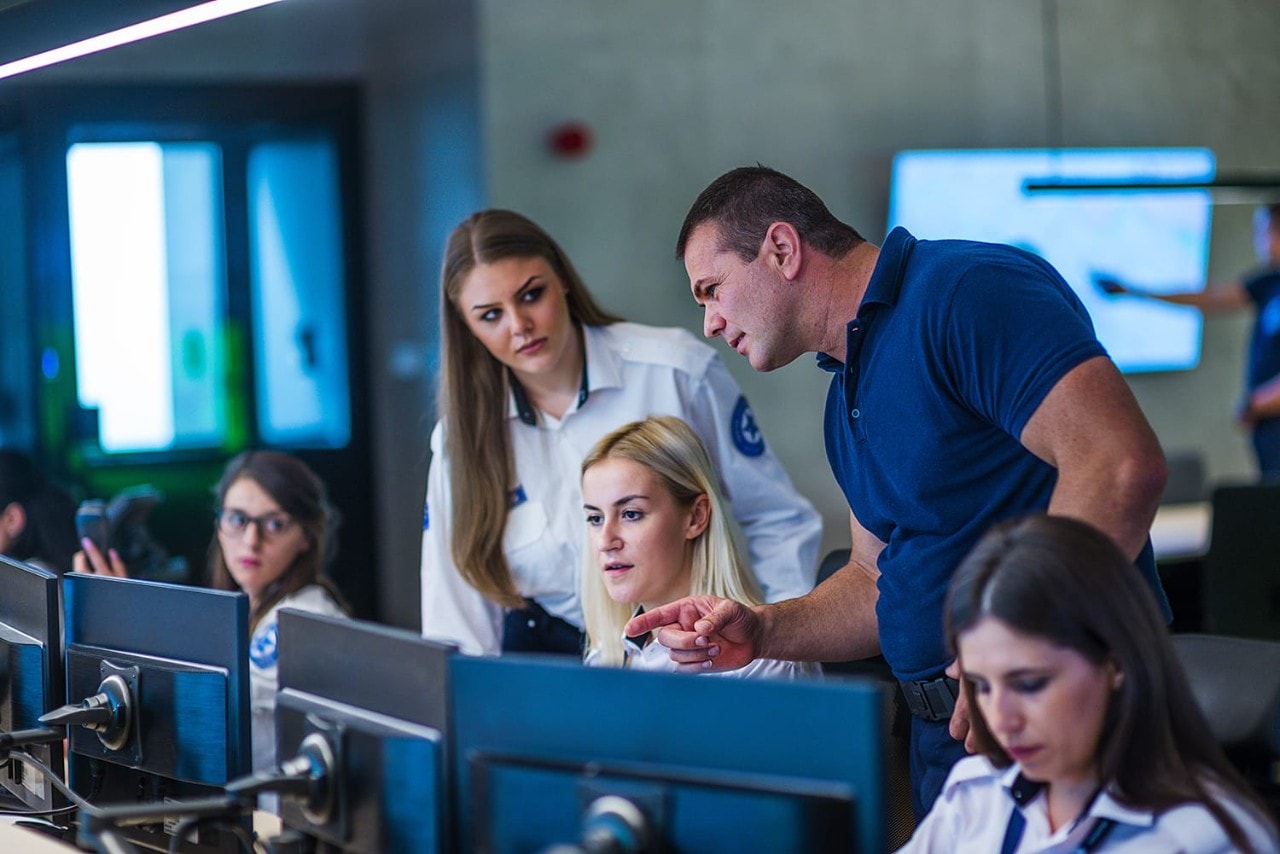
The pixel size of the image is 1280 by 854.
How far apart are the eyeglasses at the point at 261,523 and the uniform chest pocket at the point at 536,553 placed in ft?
1.88

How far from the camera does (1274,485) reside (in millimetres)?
3688

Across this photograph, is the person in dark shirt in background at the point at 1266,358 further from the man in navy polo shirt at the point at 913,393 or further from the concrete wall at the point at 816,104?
the man in navy polo shirt at the point at 913,393

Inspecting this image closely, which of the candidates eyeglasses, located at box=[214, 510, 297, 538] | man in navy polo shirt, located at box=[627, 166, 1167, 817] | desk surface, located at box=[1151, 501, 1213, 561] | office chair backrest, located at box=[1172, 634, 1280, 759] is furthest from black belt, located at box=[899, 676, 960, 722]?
desk surface, located at box=[1151, 501, 1213, 561]

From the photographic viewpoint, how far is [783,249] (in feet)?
6.02

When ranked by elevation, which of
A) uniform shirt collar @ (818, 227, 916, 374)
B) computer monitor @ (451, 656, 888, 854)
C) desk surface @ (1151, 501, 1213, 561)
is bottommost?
desk surface @ (1151, 501, 1213, 561)

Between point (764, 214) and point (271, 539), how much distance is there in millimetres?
1546

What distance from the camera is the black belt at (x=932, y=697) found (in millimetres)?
1828

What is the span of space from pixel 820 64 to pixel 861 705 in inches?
168

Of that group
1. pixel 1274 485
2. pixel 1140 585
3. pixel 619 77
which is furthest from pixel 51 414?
pixel 1140 585

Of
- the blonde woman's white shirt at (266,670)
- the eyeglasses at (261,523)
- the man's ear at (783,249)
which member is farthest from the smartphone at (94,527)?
the man's ear at (783,249)

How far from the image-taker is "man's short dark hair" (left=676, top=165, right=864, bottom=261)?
1.84 m

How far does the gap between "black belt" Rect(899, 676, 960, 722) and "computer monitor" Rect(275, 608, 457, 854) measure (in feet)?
2.44

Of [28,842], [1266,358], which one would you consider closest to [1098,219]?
[1266,358]

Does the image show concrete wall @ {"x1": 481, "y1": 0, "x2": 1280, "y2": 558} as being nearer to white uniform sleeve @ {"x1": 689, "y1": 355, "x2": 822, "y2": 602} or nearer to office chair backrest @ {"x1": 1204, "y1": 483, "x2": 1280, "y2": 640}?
office chair backrest @ {"x1": 1204, "y1": 483, "x2": 1280, "y2": 640}
